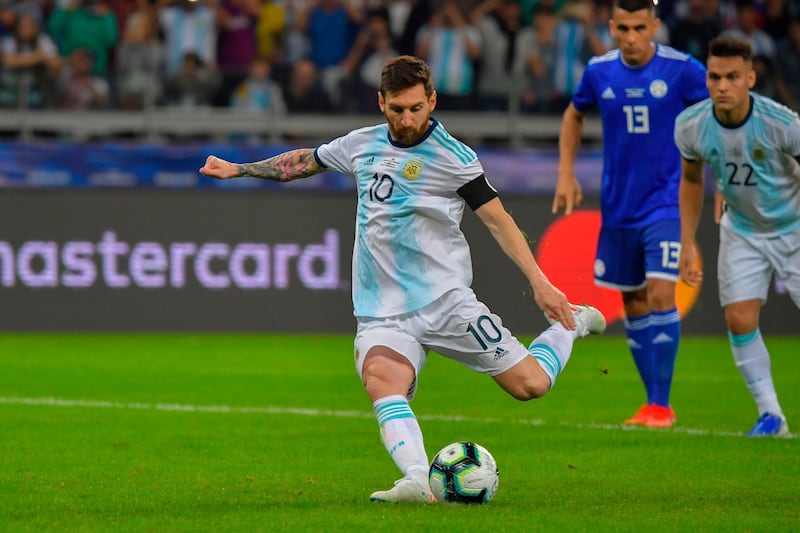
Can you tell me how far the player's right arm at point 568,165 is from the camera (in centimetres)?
923

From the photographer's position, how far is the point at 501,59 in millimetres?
17156

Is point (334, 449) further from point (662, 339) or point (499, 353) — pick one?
point (662, 339)

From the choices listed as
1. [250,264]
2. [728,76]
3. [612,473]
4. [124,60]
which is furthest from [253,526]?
[124,60]

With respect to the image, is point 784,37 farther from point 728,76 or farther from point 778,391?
point 728,76

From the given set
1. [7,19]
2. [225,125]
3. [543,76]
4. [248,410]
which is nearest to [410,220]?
[248,410]

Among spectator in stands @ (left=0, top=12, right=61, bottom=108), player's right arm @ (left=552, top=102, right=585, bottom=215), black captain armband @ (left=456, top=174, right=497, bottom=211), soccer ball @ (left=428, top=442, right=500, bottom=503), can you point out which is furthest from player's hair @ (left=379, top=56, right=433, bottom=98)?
spectator in stands @ (left=0, top=12, right=61, bottom=108)

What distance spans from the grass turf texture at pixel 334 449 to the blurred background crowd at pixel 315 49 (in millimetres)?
3881

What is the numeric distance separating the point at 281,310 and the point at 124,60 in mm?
3514

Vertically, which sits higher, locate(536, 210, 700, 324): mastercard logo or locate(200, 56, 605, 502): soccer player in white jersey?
locate(200, 56, 605, 502): soccer player in white jersey

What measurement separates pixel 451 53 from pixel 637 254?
26.1 ft

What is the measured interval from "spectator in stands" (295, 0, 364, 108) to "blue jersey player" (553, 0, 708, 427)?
823 centimetres

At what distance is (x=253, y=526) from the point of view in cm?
562

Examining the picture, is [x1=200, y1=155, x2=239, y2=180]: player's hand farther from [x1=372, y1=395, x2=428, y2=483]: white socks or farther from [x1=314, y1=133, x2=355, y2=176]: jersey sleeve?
[x1=372, y1=395, x2=428, y2=483]: white socks

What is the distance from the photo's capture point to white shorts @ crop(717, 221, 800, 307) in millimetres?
8672
